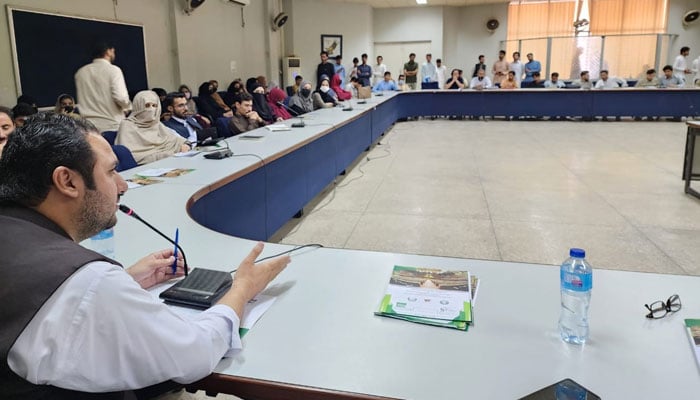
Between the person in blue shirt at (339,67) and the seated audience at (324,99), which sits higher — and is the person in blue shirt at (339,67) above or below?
above

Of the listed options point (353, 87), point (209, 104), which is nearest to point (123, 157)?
point (209, 104)

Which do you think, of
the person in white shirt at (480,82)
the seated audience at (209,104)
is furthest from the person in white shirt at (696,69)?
the seated audience at (209,104)

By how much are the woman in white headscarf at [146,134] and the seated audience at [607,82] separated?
10.6 m

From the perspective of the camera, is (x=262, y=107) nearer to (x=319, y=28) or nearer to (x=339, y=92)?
(x=339, y=92)

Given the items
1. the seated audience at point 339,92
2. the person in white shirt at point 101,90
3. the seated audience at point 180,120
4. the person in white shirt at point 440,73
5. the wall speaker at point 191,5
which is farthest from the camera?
the person in white shirt at point 440,73

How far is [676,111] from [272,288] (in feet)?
37.4

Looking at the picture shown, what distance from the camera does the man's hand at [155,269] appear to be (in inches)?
53.8

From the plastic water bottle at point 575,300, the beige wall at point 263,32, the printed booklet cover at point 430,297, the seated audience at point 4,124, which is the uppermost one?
the beige wall at point 263,32

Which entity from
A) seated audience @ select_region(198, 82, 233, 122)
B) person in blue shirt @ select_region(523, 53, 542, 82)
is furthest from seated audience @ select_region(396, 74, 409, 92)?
seated audience @ select_region(198, 82, 233, 122)

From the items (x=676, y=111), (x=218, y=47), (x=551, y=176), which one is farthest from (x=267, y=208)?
(x=676, y=111)

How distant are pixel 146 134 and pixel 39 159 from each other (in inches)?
131

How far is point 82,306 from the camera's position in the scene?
804mm

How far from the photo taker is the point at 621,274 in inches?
57.7

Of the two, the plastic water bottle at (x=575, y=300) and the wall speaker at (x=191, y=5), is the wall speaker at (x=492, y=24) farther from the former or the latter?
the plastic water bottle at (x=575, y=300)
